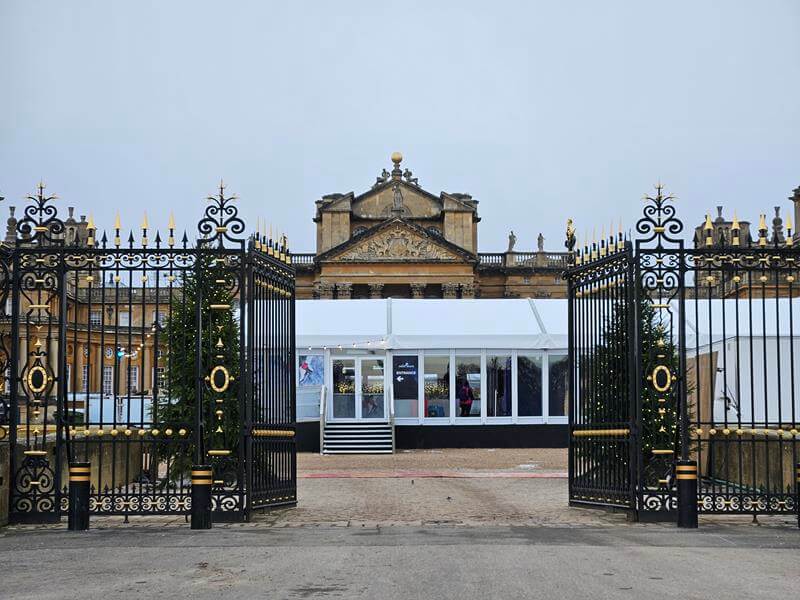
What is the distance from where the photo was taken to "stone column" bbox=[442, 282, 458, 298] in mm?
73000

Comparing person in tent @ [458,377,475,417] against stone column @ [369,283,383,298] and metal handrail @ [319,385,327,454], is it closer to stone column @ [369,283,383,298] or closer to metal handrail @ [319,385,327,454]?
metal handrail @ [319,385,327,454]

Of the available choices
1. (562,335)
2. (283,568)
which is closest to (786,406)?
(562,335)

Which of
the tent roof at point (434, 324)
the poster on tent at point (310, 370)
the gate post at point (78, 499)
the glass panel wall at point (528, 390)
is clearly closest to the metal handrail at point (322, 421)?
the poster on tent at point (310, 370)

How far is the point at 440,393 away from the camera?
1217 inches

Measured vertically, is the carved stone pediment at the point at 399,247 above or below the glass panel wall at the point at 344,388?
above

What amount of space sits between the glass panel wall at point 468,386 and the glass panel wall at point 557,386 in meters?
1.97

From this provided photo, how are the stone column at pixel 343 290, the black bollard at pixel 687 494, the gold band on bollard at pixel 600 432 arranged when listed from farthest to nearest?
the stone column at pixel 343 290
the gold band on bollard at pixel 600 432
the black bollard at pixel 687 494

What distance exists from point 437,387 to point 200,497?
768 inches

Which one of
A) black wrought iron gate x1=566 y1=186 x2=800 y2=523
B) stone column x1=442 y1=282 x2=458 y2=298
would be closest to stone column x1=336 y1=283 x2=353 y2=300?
stone column x1=442 y1=282 x2=458 y2=298

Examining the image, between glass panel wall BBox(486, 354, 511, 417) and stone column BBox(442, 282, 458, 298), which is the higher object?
stone column BBox(442, 282, 458, 298)

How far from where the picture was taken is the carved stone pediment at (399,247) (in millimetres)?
73062

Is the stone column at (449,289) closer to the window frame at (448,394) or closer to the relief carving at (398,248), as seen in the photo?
the relief carving at (398,248)

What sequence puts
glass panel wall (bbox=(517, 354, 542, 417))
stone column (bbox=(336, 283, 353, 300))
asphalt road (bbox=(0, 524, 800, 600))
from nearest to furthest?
asphalt road (bbox=(0, 524, 800, 600))
glass panel wall (bbox=(517, 354, 542, 417))
stone column (bbox=(336, 283, 353, 300))

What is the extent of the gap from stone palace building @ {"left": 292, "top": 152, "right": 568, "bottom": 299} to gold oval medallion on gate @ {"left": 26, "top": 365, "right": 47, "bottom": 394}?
59.2 metres
